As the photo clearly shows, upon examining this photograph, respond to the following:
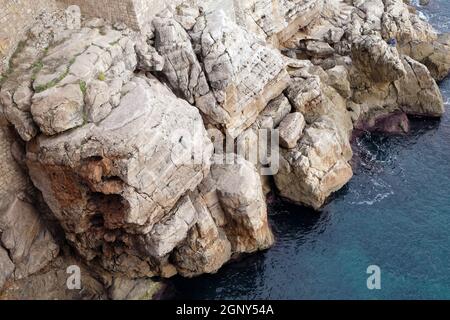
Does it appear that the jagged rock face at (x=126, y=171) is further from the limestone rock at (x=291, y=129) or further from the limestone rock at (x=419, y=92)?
the limestone rock at (x=419, y=92)

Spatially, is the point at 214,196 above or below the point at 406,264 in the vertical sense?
above

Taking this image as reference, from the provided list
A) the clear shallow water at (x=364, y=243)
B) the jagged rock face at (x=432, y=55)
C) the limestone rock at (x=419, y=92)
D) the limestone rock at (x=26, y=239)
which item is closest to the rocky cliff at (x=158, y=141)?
the limestone rock at (x=26, y=239)

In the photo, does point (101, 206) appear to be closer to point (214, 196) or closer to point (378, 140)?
point (214, 196)

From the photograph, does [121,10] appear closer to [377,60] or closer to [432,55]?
[377,60]

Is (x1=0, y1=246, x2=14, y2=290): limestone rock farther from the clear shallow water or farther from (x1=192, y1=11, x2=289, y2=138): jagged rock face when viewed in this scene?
(x1=192, y1=11, x2=289, y2=138): jagged rock face

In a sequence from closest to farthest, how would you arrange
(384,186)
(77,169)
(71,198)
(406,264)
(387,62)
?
(77,169), (71,198), (406,264), (384,186), (387,62)

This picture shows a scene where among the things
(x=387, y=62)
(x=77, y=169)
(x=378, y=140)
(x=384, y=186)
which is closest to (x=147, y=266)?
(x=77, y=169)
